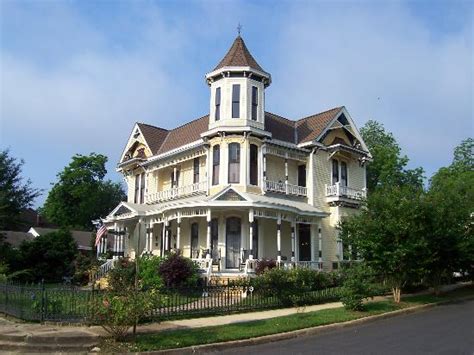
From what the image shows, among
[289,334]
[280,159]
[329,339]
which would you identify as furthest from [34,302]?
[280,159]

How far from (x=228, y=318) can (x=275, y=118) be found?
696 inches

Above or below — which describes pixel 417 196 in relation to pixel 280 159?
below

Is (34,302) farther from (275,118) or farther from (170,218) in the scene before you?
(275,118)

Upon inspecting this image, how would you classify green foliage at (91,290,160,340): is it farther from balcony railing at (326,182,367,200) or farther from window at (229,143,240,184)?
balcony railing at (326,182,367,200)

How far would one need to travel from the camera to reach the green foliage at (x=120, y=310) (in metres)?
11.9

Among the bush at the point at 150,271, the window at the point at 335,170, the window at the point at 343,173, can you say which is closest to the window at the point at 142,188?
the bush at the point at 150,271

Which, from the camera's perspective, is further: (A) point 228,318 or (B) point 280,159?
(B) point 280,159

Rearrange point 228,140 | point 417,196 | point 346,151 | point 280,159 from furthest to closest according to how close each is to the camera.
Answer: point 346,151 → point 280,159 → point 228,140 → point 417,196

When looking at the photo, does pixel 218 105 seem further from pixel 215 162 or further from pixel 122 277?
pixel 122 277

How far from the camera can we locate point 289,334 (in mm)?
13758

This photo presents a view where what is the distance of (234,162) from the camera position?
27281 mm

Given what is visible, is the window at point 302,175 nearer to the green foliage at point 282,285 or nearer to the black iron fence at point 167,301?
the black iron fence at point 167,301

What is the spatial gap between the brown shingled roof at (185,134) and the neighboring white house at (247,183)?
0.31 feet

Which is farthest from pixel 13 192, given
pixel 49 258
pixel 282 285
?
pixel 282 285
